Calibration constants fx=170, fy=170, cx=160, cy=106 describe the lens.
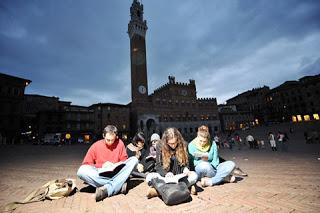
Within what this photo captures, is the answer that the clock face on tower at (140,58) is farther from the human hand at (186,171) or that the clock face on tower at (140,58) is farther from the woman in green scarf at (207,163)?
the human hand at (186,171)

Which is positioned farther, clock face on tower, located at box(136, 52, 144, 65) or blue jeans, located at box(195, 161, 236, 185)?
clock face on tower, located at box(136, 52, 144, 65)

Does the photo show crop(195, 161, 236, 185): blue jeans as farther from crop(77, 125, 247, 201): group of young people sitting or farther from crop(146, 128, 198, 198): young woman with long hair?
crop(146, 128, 198, 198): young woman with long hair

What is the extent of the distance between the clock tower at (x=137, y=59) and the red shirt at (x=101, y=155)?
43849mm

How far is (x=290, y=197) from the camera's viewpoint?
3193mm

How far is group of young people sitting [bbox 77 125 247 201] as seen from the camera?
3.57 meters

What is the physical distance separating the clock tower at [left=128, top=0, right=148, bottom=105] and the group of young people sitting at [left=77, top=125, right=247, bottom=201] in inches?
1729

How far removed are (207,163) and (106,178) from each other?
7.75 feet

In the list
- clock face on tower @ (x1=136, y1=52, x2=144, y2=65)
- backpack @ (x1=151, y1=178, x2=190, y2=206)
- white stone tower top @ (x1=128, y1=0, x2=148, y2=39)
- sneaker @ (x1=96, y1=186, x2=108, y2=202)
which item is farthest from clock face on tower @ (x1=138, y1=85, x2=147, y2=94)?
backpack @ (x1=151, y1=178, x2=190, y2=206)

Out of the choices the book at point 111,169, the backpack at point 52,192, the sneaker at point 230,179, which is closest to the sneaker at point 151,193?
the book at point 111,169

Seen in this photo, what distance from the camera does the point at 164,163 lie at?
3693 mm

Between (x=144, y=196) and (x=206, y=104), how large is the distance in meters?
58.7

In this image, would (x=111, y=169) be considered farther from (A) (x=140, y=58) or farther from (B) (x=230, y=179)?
(A) (x=140, y=58)

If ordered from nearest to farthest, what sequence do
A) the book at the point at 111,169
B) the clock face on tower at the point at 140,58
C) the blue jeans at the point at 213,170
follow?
1. the book at the point at 111,169
2. the blue jeans at the point at 213,170
3. the clock face on tower at the point at 140,58

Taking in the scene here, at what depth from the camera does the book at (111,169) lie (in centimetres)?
360
